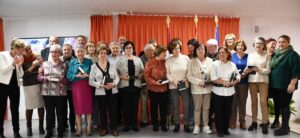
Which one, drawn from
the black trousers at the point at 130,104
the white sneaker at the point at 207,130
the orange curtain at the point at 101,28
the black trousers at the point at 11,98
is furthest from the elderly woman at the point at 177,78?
the black trousers at the point at 11,98

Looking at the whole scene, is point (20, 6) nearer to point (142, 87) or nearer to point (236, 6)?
point (142, 87)

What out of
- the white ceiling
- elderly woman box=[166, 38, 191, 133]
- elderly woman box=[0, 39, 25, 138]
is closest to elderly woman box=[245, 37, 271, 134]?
elderly woman box=[166, 38, 191, 133]

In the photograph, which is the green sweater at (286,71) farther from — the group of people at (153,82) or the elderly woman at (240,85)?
the elderly woman at (240,85)

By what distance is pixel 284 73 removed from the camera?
366 cm

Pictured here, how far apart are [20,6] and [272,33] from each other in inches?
224

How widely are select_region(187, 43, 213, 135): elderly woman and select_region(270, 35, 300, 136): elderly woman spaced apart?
3.12 ft

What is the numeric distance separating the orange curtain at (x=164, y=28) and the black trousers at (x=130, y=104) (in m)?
1.88

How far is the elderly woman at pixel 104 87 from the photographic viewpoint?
3615mm

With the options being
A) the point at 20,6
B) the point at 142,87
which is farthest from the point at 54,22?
the point at 142,87

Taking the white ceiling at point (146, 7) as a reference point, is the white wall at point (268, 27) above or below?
below

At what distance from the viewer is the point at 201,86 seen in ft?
12.1

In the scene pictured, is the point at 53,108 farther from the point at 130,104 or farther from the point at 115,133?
the point at 130,104

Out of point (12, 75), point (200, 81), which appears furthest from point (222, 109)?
point (12, 75)

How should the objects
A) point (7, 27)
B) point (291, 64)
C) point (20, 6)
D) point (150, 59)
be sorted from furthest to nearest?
point (7, 27) → point (20, 6) → point (150, 59) → point (291, 64)
